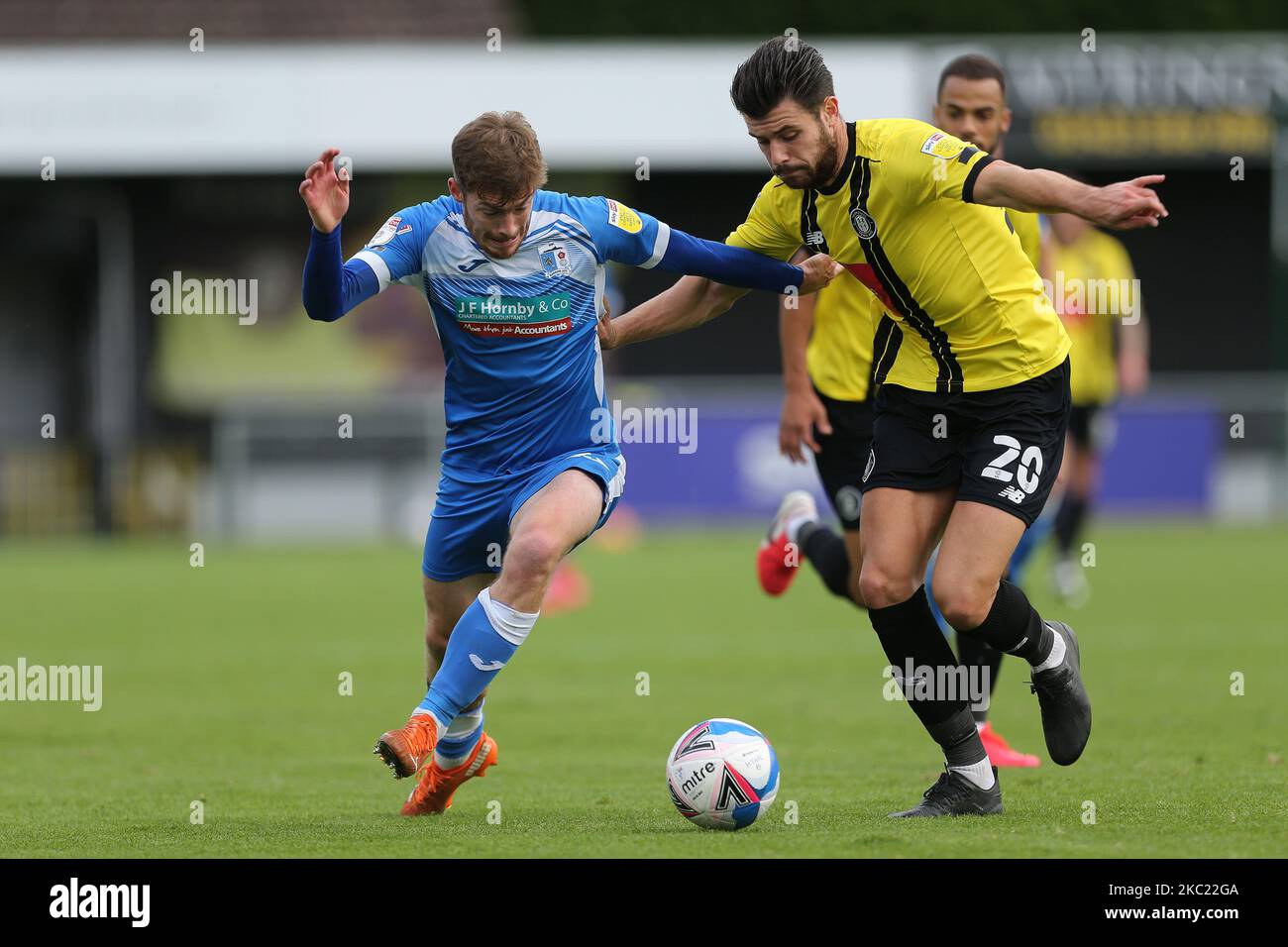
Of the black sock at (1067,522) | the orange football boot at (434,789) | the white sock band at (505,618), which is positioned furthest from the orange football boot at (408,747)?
the black sock at (1067,522)

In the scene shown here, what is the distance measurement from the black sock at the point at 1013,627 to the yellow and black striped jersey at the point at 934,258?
66cm

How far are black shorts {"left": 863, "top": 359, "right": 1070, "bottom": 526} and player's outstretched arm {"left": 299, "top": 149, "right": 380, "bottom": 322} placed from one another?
1757mm

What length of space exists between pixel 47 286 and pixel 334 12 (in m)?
5.56

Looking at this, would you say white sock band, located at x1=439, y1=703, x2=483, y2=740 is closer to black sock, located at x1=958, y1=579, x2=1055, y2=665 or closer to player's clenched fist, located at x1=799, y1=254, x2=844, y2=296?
black sock, located at x1=958, y1=579, x2=1055, y2=665

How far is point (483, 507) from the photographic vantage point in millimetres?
6359

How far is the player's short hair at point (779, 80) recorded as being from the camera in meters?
5.71

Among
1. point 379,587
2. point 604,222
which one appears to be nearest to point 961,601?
point 604,222

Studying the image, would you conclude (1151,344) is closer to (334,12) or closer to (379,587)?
(334,12)

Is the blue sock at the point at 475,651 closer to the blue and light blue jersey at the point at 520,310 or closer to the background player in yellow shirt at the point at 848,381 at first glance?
the blue and light blue jersey at the point at 520,310

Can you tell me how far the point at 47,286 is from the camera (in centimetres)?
2680

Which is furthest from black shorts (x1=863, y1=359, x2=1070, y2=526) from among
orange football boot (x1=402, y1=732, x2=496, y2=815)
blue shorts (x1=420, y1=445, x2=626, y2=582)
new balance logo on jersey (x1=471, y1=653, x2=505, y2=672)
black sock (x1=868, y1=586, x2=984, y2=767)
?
orange football boot (x1=402, y1=732, x2=496, y2=815)

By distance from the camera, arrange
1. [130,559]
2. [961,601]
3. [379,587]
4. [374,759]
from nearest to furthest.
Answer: [961,601] < [374,759] < [379,587] < [130,559]

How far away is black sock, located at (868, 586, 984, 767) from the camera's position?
6.05 m

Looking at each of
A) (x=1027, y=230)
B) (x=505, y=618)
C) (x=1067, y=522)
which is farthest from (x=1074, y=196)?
(x=1067, y=522)
